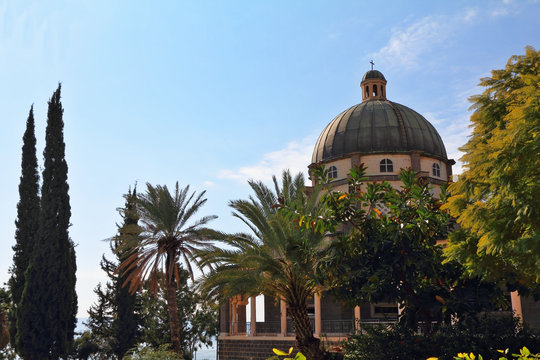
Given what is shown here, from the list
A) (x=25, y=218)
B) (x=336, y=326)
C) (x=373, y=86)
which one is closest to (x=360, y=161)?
(x=373, y=86)

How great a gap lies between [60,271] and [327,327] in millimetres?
14835

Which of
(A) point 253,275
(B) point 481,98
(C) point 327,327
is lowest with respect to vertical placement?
(C) point 327,327

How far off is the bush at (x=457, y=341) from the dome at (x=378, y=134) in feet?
59.2

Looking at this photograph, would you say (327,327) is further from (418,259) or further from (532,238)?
(532,238)

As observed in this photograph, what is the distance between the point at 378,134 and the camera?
110ft

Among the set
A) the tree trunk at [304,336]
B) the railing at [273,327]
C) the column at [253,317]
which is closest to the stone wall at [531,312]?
the railing at [273,327]

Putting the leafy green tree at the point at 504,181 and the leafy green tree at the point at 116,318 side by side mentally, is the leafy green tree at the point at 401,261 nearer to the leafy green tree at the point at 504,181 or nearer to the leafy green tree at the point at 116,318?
the leafy green tree at the point at 504,181

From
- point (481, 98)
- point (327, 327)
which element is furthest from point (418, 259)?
point (327, 327)

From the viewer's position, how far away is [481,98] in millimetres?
12766

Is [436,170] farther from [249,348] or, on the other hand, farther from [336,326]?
[249,348]

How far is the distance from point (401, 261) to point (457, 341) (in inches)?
107

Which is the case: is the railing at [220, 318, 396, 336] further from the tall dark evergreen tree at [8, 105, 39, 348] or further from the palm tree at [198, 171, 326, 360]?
the tall dark evergreen tree at [8, 105, 39, 348]

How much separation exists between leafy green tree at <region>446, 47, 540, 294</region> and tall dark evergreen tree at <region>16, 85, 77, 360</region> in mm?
22526

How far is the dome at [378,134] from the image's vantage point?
33188mm
